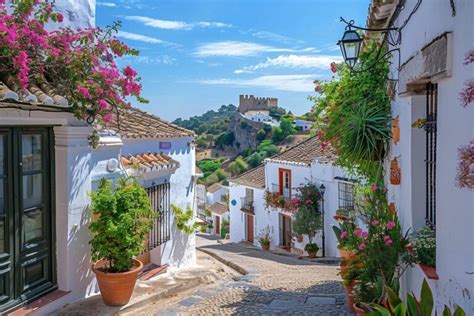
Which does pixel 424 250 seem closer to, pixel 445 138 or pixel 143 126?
pixel 445 138

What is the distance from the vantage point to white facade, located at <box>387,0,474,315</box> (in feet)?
9.99

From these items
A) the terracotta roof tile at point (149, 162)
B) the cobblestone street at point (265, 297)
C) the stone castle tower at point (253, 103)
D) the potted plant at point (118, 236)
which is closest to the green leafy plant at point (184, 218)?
the terracotta roof tile at point (149, 162)

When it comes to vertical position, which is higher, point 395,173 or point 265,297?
point 395,173

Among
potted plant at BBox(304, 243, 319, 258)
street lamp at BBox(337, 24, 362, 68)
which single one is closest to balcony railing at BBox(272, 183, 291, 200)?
potted plant at BBox(304, 243, 319, 258)

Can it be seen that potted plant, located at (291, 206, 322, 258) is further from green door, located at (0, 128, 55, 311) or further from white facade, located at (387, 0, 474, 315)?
white facade, located at (387, 0, 474, 315)

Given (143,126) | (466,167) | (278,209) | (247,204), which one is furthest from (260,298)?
(247,204)

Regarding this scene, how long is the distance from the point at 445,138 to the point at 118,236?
4.20 m

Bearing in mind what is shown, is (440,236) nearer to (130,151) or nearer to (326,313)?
(326,313)

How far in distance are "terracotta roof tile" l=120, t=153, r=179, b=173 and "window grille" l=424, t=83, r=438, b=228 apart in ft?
15.7

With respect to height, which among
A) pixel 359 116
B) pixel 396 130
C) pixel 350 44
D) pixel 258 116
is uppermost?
pixel 258 116

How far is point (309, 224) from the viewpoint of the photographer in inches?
722

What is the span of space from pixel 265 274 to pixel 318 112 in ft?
12.9

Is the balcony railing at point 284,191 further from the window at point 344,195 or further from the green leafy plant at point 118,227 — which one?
the green leafy plant at point 118,227

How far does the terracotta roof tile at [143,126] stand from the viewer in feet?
27.2
